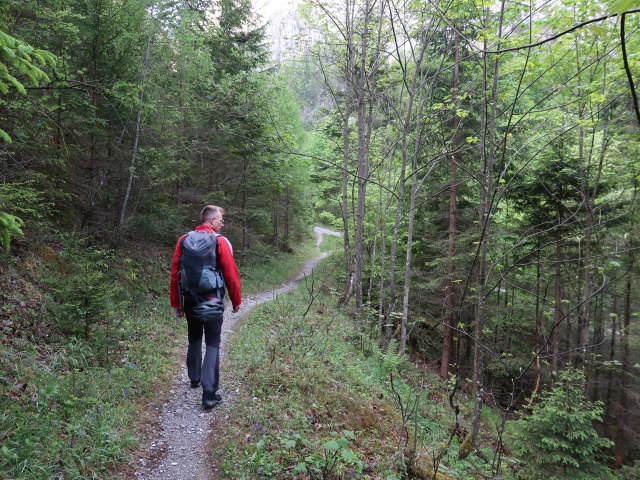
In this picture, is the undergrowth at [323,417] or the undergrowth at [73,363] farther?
the undergrowth at [323,417]

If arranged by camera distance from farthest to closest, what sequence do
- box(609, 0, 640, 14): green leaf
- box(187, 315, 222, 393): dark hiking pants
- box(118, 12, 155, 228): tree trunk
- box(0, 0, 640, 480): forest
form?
1. box(118, 12, 155, 228): tree trunk
2. box(0, 0, 640, 480): forest
3. box(187, 315, 222, 393): dark hiking pants
4. box(609, 0, 640, 14): green leaf

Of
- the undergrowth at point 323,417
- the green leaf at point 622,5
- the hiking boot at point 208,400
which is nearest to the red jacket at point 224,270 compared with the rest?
the hiking boot at point 208,400

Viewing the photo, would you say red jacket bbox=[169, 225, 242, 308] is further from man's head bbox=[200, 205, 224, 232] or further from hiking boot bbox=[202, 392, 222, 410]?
hiking boot bbox=[202, 392, 222, 410]

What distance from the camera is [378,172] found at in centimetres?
1137

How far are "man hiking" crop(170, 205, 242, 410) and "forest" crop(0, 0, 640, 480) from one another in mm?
1460

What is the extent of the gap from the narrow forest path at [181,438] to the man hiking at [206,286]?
24 cm

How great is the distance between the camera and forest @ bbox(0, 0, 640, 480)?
4746mm

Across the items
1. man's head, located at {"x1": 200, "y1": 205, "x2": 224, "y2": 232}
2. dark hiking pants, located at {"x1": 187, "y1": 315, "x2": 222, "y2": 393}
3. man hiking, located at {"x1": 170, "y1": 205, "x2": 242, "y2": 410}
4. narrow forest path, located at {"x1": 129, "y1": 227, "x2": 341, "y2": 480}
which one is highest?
man's head, located at {"x1": 200, "y1": 205, "x2": 224, "y2": 232}

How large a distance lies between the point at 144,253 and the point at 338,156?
982cm

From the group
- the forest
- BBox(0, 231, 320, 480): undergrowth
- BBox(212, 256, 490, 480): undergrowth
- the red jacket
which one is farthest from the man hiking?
the forest

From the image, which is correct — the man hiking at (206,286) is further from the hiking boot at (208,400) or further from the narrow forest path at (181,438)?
the narrow forest path at (181,438)

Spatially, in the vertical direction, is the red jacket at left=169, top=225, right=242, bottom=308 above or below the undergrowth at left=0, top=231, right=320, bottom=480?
above

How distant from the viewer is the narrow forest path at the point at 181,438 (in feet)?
11.5

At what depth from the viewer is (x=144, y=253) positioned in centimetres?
1113
